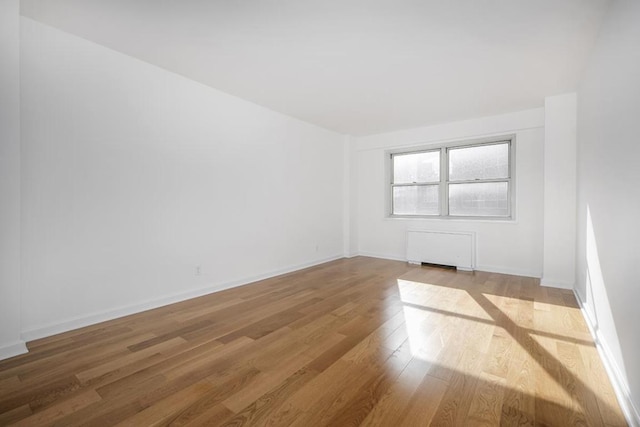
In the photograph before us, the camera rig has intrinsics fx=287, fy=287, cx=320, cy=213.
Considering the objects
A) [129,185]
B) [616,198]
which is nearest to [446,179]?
[616,198]

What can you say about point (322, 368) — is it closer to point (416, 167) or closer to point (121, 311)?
point (121, 311)

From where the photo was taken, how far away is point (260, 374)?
1937 millimetres

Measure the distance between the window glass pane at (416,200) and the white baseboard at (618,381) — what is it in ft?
11.2

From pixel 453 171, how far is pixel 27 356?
239 inches

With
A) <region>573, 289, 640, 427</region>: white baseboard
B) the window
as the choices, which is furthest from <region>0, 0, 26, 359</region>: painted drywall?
the window

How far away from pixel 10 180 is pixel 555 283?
607 centimetres

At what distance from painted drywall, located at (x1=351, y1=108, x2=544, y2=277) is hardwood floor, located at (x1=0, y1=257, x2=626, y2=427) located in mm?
1494

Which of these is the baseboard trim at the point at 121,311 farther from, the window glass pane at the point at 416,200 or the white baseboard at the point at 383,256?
the window glass pane at the point at 416,200

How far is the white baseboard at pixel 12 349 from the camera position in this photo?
2.14 meters

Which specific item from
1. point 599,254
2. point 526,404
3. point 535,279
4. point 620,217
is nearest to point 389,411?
point 526,404

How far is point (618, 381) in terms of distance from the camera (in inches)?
68.8

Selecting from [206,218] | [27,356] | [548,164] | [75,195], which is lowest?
[27,356]

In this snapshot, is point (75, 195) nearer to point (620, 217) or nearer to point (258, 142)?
point (258, 142)

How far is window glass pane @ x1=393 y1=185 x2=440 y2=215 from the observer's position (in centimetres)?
572
